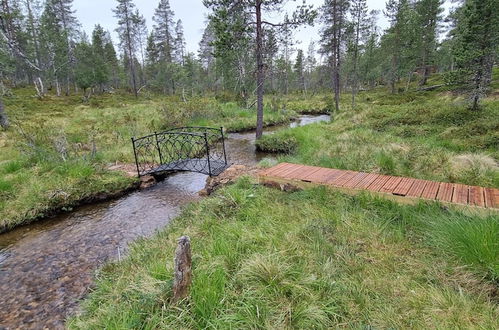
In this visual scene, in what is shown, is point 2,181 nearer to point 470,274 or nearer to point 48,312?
point 48,312

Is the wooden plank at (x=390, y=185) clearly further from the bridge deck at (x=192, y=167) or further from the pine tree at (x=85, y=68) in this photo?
the pine tree at (x=85, y=68)

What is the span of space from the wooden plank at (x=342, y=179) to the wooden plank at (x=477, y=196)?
179 cm

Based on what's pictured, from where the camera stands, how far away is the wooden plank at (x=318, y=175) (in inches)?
192

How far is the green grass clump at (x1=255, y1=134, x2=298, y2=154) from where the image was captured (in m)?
10.6

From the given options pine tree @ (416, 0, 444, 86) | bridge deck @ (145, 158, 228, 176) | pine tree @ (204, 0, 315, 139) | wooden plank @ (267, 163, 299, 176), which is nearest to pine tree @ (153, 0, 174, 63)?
A: pine tree @ (204, 0, 315, 139)

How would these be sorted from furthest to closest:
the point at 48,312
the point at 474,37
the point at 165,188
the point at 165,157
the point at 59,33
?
the point at 59,33
the point at 474,37
the point at 165,157
the point at 165,188
the point at 48,312

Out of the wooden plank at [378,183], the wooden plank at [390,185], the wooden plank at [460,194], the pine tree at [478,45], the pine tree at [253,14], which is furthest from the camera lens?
the pine tree at [478,45]

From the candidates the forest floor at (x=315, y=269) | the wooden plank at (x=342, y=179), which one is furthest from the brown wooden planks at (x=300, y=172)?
the wooden plank at (x=342, y=179)

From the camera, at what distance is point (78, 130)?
12578 mm

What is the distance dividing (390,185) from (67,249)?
234 inches

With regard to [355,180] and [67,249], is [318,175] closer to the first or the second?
[355,180]

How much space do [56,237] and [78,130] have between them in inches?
371

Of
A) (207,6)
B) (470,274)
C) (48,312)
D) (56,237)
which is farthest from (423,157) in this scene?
(207,6)

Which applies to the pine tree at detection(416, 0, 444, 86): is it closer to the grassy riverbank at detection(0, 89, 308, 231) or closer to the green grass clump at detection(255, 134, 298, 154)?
the green grass clump at detection(255, 134, 298, 154)
